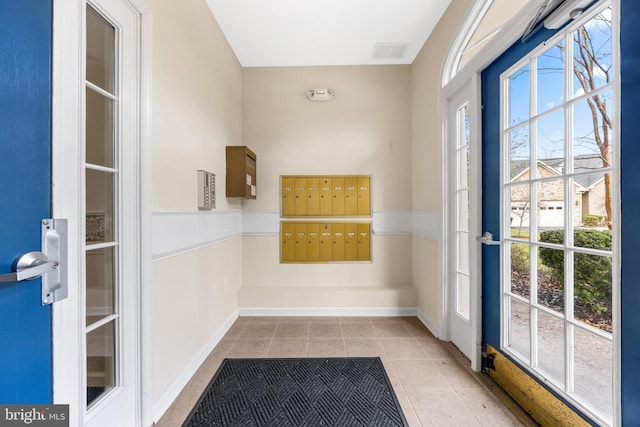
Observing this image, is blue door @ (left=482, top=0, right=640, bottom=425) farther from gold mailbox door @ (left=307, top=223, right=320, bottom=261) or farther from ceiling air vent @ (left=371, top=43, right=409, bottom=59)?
gold mailbox door @ (left=307, top=223, right=320, bottom=261)

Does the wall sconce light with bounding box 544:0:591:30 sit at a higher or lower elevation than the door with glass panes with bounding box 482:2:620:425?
higher

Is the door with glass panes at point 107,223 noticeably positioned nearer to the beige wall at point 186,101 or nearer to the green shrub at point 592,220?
the beige wall at point 186,101

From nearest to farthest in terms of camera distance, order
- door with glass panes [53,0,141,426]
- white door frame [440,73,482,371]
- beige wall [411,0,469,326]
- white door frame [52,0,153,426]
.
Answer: white door frame [52,0,153,426] → door with glass panes [53,0,141,426] → white door frame [440,73,482,371] → beige wall [411,0,469,326]

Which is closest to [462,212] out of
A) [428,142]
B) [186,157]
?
[428,142]

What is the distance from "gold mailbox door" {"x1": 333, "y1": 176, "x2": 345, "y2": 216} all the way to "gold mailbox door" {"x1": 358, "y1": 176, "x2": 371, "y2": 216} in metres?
0.18

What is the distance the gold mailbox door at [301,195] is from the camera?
296 centimetres

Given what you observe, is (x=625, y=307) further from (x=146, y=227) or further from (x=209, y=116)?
(x=209, y=116)

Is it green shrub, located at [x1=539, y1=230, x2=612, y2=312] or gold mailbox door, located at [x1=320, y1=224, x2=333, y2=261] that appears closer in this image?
green shrub, located at [x1=539, y1=230, x2=612, y2=312]

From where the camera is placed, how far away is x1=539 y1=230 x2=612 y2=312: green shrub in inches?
42.4

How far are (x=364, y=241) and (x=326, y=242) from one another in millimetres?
411

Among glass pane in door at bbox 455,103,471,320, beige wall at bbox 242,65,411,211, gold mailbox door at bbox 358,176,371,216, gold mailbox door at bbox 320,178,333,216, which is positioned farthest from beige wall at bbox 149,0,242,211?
glass pane in door at bbox 455,103,471,320

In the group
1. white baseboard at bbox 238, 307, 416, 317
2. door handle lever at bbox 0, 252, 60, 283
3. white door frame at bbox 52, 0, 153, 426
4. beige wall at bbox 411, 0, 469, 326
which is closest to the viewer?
door handle lever at bbox 0, 252, 60, 283

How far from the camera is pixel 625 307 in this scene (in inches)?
37.1

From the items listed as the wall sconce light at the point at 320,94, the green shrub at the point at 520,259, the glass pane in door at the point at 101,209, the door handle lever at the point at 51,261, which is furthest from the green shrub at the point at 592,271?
the wall sconce light at the point at 320,94
